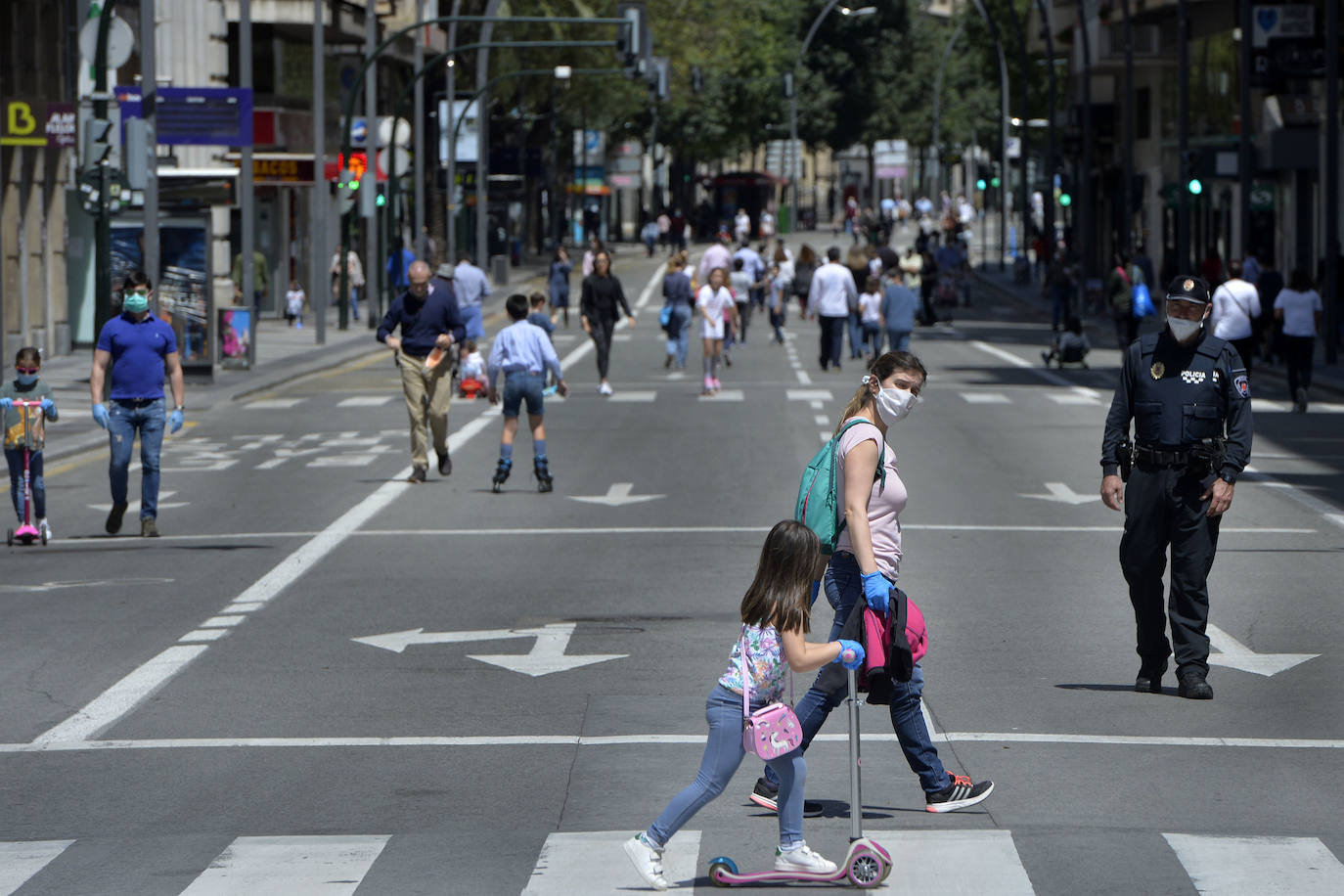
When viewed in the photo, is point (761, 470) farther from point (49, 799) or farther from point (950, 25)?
point (950, 25)

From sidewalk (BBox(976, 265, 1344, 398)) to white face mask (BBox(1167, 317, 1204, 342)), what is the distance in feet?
70.1

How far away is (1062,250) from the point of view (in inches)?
1896

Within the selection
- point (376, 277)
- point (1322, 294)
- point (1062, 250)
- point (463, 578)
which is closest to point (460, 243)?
point (376, 277)

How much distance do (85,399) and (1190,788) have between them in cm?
2288

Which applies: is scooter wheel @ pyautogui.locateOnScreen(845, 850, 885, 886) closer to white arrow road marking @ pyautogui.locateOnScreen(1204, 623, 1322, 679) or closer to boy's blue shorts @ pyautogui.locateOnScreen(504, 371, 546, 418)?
white arrow road marking @ pyautogui.locateOnScreen(1204, 623, 1322, 679)

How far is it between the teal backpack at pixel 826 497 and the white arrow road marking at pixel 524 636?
10.2ft

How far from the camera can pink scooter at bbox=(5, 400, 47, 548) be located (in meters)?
15.8

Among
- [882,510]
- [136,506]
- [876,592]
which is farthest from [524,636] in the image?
[136,506]

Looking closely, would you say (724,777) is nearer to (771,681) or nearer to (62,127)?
(771,681)

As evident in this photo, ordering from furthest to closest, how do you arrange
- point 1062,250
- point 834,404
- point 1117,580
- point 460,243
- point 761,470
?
point 460,243
point 1062,250
point 834,404
point 761,470
point 1117,580

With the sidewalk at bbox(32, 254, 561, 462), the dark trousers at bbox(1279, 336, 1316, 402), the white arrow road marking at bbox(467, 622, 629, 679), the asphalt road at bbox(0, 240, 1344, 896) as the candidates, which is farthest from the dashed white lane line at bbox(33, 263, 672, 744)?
the dark trousers at bbox(1279, 336, 1316, 402)

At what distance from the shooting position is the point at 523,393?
19094mm

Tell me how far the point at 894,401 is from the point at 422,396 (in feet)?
40.1

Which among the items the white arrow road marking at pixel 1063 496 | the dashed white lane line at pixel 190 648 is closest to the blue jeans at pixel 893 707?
the dashed white lane line at pixel 190 648
